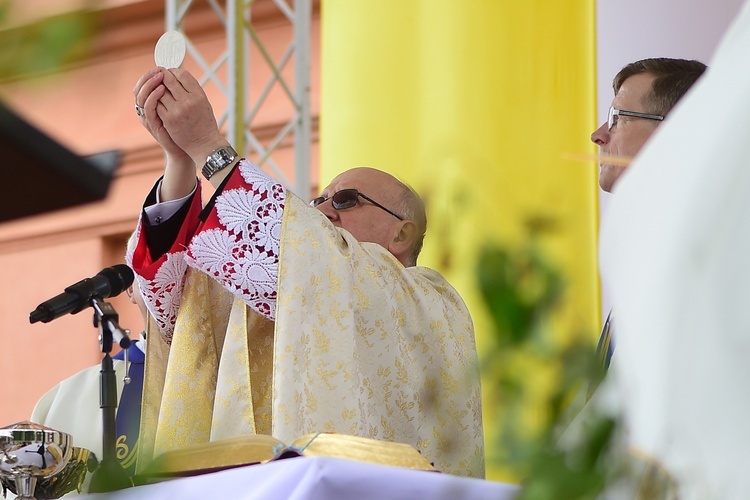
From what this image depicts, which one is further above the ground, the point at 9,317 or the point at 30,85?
the point at 30,85

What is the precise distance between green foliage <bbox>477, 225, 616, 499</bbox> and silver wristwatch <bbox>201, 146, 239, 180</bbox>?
235cm

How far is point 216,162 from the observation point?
2.91 metres

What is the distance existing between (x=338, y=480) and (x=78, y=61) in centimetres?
109

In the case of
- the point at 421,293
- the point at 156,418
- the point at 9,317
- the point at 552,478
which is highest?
the point at 552,478

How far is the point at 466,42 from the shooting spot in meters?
4.80

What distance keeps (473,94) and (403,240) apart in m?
1.42

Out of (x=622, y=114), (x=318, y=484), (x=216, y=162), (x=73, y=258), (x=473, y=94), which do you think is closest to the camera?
(x=318, y=484)

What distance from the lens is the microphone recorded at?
293cm

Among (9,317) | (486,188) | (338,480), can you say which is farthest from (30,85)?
(9,317)

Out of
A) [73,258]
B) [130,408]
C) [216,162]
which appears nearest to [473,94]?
[130,408]

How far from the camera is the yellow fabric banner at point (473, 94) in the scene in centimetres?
464

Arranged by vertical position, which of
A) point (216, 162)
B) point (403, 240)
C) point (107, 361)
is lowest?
point (107, 361)

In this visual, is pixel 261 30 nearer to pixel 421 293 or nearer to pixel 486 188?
pixel 486 188

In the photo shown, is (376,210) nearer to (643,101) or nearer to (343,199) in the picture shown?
(343,199)
